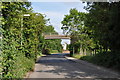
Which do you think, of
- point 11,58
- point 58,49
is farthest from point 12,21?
point 58,49

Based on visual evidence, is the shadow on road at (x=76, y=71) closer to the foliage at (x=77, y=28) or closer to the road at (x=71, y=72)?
the road at (x=71, y=72)

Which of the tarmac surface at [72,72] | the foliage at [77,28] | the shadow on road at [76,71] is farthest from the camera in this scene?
the foliage at [77,28]

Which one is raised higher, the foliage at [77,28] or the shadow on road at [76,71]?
the foliage at [77,28]

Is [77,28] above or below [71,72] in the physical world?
above

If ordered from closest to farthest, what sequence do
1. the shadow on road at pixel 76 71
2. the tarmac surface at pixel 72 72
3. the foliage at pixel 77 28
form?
the tarmac surface at pixel 72 72 → the shadow on road at pixel 76 71 → the foliage at pixel 77 28

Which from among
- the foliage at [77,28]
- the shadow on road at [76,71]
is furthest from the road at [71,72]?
the foliage at [77,28]

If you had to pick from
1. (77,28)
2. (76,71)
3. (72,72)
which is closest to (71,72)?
(72,72)

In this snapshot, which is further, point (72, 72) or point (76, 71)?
point (76, 71)

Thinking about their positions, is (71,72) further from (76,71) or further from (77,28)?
(77,28)

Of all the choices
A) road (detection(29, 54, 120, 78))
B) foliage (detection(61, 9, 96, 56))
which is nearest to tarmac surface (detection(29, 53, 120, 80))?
road (detection(29, 54, 120, 78))

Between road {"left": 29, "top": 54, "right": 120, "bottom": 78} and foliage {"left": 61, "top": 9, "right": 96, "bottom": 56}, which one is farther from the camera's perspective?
foliage {"left": 61, "top": 9, "right": 96, "bottom": 56}

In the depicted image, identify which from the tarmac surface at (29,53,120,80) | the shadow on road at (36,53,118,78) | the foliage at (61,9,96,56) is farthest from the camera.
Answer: the foliage at (61,9,96,56)

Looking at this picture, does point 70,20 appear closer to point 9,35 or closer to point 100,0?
point 100,0

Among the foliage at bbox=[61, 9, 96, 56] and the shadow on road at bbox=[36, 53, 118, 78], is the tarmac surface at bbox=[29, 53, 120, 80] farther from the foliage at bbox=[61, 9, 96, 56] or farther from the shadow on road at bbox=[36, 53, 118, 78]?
the foliage at bbox=[61, 9, 96, 56]
